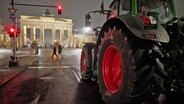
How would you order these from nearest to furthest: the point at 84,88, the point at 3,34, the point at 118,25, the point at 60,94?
the point at 118,25 → the point at 60,94 → the point at 84,88 → the point at 3,34

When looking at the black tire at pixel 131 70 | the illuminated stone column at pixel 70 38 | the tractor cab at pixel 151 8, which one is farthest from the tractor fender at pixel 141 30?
the illuminated stone column at pixel 70 38

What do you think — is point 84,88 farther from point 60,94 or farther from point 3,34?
→ point 3,34

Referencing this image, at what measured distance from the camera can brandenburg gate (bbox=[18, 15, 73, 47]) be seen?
8931 centimetres

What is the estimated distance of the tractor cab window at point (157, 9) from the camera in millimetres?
5594

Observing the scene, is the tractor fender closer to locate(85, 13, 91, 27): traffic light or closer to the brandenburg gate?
locate(85, 13, 91, 27): traffic light

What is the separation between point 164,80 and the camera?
4.38 m

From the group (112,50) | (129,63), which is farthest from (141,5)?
(129,63)

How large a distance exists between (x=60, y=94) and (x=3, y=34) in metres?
79.2

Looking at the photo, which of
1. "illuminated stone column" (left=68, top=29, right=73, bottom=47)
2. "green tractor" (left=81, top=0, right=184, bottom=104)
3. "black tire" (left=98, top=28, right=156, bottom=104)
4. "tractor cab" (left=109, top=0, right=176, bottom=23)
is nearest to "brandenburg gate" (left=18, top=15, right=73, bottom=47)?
"illuminated stone column" (left=68, top=29, right=73, bottom=47)

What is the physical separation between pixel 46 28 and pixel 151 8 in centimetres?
9137

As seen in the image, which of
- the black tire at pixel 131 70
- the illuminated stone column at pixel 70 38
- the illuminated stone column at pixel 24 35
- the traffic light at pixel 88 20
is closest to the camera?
the black tire at pixel 131 70

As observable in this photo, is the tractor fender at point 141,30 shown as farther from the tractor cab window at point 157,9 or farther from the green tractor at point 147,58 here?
the tractor cab window at point 157,9

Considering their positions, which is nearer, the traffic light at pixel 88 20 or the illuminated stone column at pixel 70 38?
the traffic light at pixel 88 20

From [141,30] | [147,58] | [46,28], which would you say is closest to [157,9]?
[141,30]
